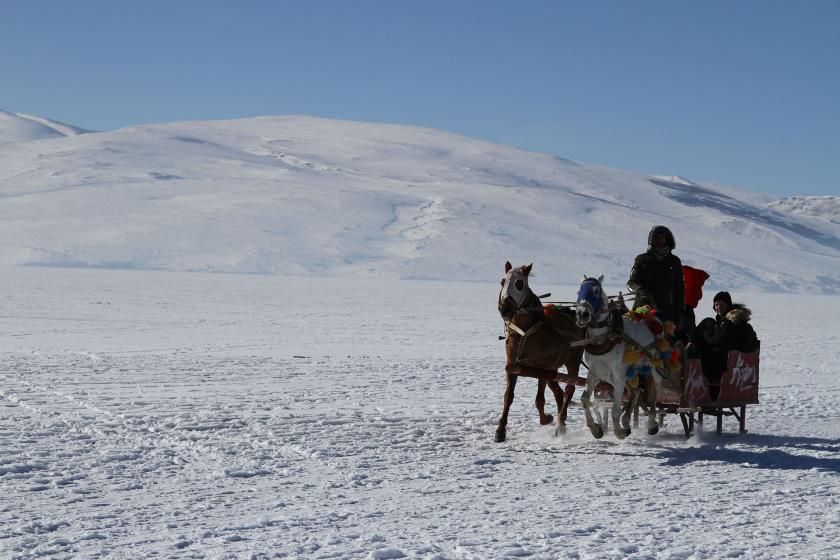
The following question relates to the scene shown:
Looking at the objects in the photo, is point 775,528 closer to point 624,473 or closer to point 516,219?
point 624,473

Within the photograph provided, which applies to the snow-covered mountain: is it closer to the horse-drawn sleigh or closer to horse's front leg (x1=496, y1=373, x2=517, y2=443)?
the horse-drawn sleigh

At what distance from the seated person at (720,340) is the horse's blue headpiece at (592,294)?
1.72 meters

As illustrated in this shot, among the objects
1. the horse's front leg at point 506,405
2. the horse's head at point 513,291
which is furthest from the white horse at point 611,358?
the horse's front leg at point 506,405

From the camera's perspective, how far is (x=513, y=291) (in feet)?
28.5

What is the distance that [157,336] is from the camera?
65.2ft

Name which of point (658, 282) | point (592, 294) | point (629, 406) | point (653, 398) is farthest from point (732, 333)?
point (592, 294)

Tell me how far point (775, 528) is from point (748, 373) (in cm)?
380

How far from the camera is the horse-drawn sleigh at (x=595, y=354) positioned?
8.56 metres

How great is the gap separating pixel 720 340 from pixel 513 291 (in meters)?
2.29

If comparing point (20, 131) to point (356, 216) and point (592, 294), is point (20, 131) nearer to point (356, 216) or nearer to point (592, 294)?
point (356, 216)

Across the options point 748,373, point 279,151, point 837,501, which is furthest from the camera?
point 279,151

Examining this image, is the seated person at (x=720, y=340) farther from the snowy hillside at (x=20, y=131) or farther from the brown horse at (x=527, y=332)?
the snowy hillside at (x=20, y=131)

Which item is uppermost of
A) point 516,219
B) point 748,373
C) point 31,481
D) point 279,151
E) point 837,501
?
point 279,151

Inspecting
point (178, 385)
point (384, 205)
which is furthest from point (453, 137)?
point (178, 385)
